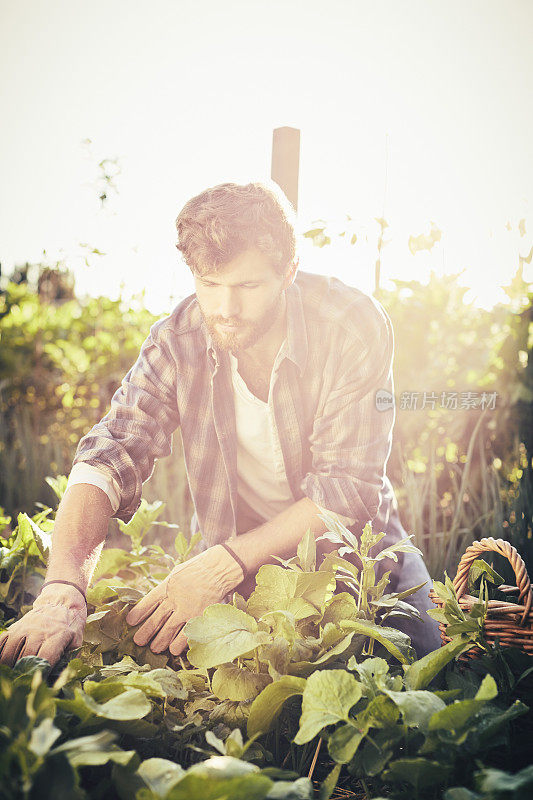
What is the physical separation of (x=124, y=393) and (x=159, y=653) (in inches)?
26.1

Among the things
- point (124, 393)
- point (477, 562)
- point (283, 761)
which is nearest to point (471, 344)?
point (124, 393)

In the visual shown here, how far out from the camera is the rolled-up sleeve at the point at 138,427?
1400mm

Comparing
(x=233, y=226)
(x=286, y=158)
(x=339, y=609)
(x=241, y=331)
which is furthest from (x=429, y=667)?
(x=286, y=158)

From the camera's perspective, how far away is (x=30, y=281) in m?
3.51

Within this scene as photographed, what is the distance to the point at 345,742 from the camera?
0.71m

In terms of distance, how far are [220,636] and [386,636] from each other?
224 mm

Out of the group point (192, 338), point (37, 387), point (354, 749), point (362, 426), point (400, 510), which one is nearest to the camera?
point (354, 749)

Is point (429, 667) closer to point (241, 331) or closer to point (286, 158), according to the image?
point (241, 331)

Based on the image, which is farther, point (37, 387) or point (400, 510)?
point (37, 387)

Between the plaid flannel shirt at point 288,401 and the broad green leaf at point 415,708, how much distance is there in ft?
2.43

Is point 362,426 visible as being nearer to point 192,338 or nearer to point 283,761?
→ point 192,338

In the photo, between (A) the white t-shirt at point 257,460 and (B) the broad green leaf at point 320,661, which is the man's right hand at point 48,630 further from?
(A) the white t-shirt at point 257,460

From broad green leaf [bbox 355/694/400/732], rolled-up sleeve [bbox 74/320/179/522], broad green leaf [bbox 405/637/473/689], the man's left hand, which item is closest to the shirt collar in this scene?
rolled-up sleeve [bbox 74/320/179/522]

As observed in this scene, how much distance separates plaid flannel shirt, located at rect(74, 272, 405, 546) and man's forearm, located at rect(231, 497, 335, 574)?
0.09 meters
